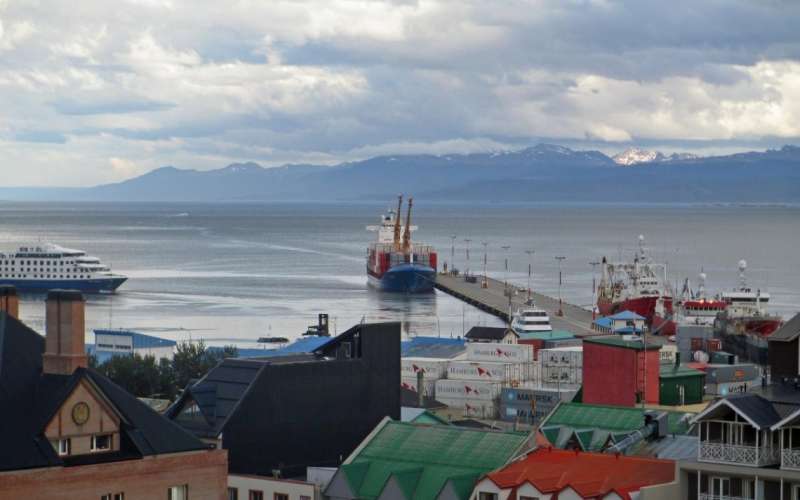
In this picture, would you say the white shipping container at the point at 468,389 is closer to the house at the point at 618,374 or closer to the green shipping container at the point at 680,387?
the green shipping container at the point at 680,387

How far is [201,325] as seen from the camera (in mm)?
135750

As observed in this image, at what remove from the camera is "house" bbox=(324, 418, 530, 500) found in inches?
1340

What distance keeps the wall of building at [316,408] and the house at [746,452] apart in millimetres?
14153

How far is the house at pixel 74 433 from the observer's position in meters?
27.8

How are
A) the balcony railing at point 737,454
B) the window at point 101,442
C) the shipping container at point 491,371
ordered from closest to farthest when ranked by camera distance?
1. the balcony railing at point 737,454
2. the window at point 101,442
3. the shipping container at point 491,371

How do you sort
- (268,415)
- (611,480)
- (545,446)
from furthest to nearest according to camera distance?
1. (268,415)
2. (545,446)
3. (611,480)

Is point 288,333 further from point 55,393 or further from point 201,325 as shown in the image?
point 55,393

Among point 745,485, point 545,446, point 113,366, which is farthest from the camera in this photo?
point 113,366

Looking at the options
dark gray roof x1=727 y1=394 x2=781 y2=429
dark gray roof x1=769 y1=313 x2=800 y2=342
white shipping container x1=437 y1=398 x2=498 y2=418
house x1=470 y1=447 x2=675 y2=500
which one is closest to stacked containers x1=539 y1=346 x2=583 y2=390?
white shipping container x1=437 y1=398 x2=498 y2=418

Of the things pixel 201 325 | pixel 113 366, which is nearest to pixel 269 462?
pixel 113 366

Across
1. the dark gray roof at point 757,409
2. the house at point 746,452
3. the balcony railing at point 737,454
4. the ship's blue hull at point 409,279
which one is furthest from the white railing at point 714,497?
the ship's blue hull at point 409,279

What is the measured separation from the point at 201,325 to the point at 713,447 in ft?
359

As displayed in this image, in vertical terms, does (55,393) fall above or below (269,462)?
above

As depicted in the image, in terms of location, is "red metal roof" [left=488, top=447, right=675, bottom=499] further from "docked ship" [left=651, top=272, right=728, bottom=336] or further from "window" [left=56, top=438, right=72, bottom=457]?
"docked ship" [left=651, top=272, right=728, bottom=336]
